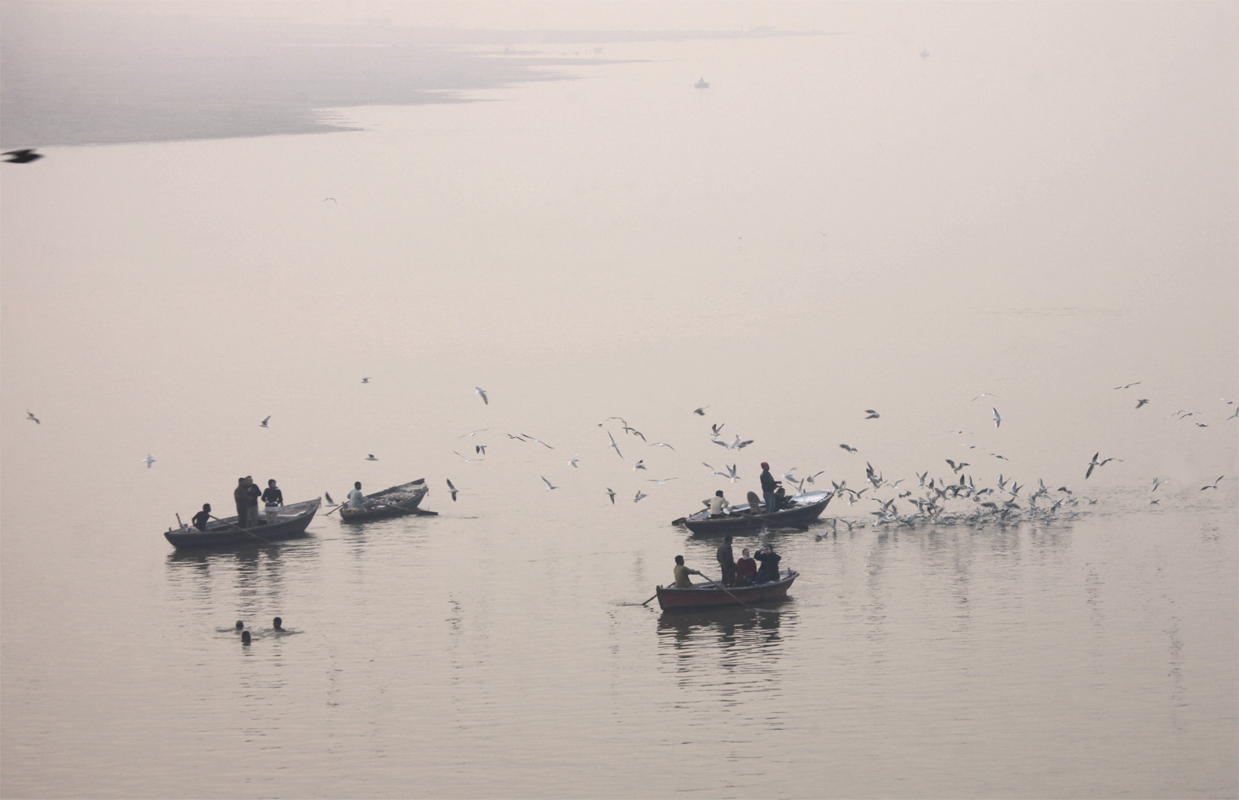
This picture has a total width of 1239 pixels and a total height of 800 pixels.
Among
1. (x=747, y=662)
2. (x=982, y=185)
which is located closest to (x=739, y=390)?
(x=747, y=662)

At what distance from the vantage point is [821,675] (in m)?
22.4

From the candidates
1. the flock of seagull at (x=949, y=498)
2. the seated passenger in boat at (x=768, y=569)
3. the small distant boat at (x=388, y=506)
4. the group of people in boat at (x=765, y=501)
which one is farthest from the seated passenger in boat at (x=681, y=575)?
the small distant boat at (x=388, y=506)

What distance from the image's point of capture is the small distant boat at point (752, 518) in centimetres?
2977

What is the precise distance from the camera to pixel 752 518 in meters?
30.0

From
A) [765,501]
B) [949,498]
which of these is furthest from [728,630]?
[949,498]

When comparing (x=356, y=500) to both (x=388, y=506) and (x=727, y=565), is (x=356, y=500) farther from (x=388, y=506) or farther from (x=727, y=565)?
(x=727, y=565)

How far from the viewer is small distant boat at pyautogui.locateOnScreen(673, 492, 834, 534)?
29766mm

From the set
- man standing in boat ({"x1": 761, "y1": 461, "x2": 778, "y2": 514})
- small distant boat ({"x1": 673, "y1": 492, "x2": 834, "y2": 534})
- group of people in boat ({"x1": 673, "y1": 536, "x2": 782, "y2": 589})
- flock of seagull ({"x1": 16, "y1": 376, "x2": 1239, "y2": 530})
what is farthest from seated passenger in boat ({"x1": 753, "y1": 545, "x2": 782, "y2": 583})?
man standing in boat ({"x1": 761, "y1": 461, "x2": 778, "y2": 514})

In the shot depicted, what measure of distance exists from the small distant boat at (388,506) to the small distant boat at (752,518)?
5.85m

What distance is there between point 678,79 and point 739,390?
303ft

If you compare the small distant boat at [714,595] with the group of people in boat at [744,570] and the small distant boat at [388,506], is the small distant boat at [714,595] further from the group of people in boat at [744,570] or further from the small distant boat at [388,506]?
the small distant boat at [388,506]

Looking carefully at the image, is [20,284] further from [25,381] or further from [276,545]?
[276,545]

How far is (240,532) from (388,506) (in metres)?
3.24

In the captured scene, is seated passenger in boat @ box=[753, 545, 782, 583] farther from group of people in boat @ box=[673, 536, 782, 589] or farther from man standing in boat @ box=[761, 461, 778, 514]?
man standing in boat @ box=[761, 461, 778, 514]
